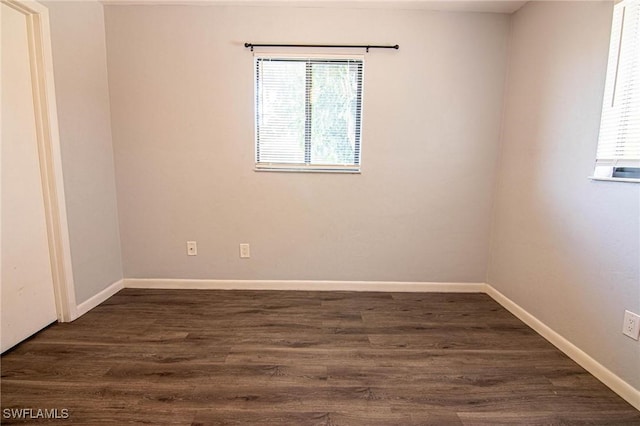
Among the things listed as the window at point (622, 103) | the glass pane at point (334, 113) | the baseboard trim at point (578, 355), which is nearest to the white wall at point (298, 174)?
the glass pane at point (334, 113)

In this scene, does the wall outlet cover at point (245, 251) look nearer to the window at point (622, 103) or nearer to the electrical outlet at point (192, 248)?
the electrical outlet at point (192, 248)

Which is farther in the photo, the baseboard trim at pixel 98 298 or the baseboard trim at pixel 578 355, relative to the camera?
the baseboard trim at pixel 98 298

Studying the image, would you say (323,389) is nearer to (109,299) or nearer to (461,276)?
(461,276)

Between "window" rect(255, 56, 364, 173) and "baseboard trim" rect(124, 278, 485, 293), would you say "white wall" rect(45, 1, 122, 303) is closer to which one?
"baseboard trim" rect(124, 278, 485, 293)

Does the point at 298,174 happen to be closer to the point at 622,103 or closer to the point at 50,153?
the point at 50,153

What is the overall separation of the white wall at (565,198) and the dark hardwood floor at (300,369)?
290mm

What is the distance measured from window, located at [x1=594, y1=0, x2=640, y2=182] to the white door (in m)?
3.46

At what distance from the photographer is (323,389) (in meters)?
1.47

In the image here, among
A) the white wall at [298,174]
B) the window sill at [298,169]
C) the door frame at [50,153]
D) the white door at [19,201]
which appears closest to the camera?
the white door at [19,201]

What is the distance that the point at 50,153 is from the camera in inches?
75.4

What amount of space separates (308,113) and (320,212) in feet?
2.86

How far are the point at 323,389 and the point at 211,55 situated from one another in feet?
8.51

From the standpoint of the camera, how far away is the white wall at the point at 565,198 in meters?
1.55

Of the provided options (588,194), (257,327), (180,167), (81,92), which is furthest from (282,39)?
(588,194)
